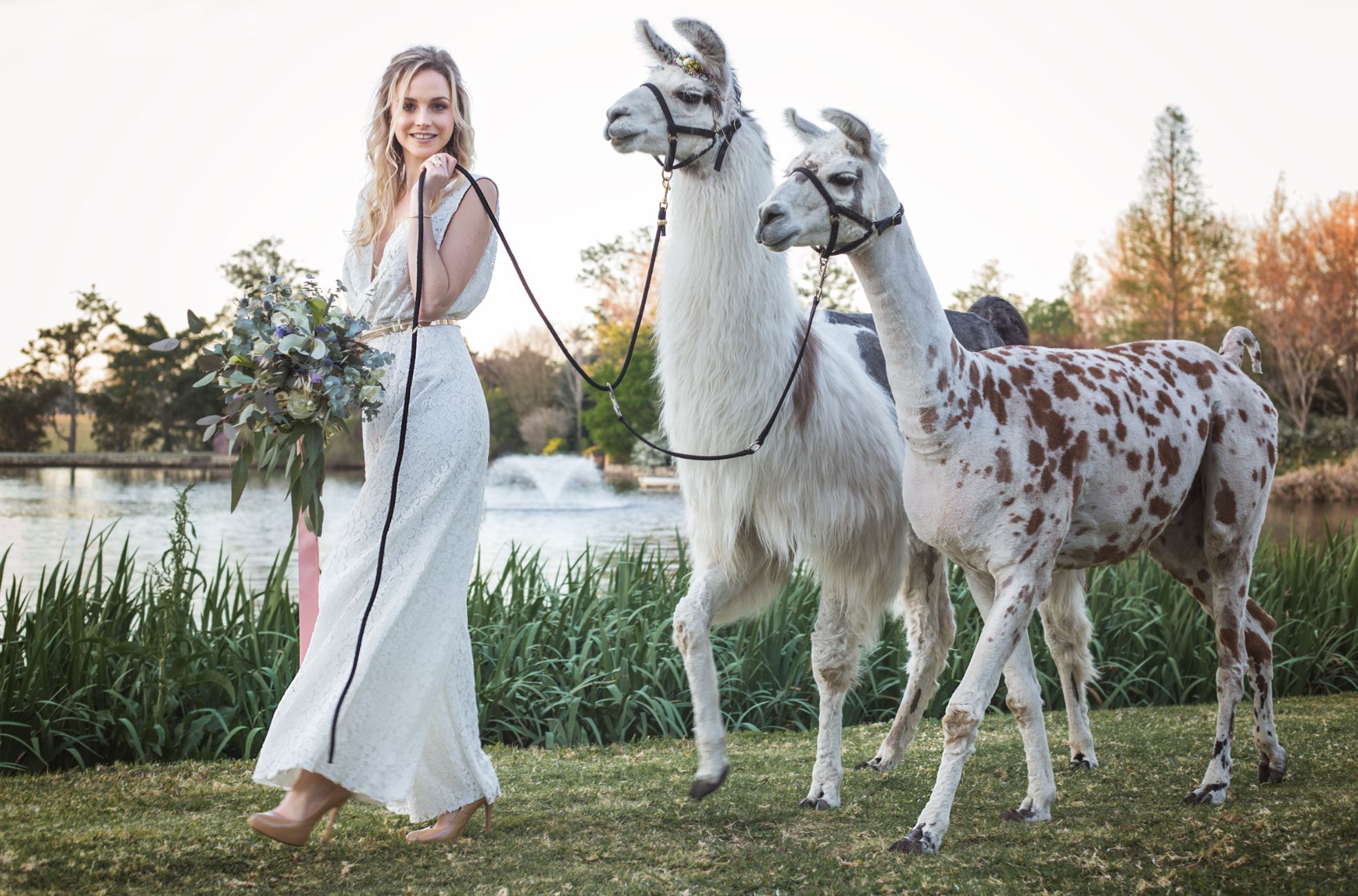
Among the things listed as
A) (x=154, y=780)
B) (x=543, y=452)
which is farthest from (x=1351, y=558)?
(x=543, y=452)

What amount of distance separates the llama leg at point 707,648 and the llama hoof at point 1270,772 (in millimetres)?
1850

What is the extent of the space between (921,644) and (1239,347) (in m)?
1.61

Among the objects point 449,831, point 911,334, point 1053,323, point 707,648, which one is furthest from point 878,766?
point 1053,323

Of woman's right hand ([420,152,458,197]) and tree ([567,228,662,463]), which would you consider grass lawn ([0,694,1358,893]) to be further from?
tree ([567,228,662,463])

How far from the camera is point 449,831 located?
3049mm

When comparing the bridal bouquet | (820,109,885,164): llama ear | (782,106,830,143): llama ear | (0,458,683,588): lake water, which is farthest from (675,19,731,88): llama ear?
(0,458,683,588): lake water

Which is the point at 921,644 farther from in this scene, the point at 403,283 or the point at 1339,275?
the point at 1339,275

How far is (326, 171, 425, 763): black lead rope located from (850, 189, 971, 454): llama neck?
1.20m

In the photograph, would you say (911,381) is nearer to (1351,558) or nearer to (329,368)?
(329,368)

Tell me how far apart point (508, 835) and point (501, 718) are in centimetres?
198

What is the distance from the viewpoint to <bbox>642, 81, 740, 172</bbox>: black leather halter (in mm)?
3297

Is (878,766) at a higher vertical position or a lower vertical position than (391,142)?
lower

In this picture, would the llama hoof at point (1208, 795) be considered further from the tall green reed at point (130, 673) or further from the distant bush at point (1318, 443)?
the distant bush at point (1318, 443)

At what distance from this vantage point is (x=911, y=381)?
3.04 meters
